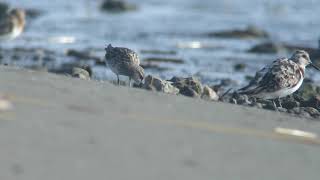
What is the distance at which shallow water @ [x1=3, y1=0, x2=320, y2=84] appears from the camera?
24.5m

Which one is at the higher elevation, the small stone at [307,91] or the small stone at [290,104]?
the small stone at [290,104]

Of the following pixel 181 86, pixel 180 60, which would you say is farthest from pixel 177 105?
pixel 180 60

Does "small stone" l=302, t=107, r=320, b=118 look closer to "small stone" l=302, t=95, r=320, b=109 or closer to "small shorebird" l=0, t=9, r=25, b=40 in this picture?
"small stone" l=302, t=95, r=320, b=109

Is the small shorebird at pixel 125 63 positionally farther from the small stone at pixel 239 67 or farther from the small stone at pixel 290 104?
the small stone at pixel 239 67

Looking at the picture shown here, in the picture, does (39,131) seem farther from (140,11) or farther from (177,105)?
(140,11)

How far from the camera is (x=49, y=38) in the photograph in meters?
29.0

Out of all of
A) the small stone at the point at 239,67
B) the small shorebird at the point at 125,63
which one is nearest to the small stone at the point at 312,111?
the small shorebird at the point at 125,63

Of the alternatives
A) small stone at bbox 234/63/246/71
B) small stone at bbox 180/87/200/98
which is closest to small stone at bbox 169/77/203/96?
small stone at bbox 180/87/200/98

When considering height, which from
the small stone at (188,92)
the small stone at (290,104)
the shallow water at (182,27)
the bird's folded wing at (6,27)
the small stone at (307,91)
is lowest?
the shallow water at (182,27)

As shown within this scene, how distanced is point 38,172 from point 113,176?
1.85 ft

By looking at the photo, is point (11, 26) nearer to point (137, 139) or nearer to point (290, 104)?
point (290, 104)

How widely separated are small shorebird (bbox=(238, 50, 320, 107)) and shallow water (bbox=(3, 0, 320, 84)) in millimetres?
5478

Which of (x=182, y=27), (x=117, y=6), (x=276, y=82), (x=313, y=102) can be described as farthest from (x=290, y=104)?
(x=117, y=6)

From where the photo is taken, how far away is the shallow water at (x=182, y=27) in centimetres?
2447
